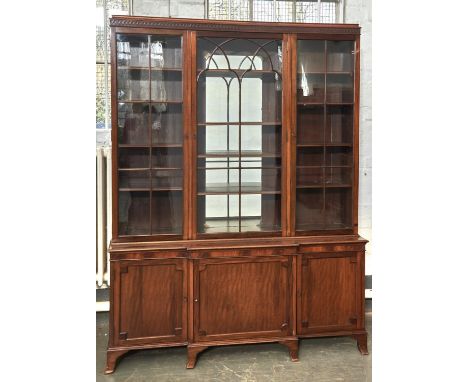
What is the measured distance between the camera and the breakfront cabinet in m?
2.36

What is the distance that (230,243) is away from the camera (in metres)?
2.43

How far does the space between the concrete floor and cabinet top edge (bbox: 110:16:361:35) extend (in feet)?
5.86

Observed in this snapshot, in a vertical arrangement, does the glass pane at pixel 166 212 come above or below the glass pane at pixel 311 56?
below

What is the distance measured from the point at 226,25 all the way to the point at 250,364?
182 centimetres

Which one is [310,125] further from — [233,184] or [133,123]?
[133,123]

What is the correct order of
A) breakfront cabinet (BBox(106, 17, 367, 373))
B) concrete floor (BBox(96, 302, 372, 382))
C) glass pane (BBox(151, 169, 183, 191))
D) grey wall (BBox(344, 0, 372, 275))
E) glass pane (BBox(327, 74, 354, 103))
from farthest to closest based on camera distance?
grey wall (BBox(344, 0, 372, 275)), glass pane (BBox(327, 74, 354, 103)), glass pane (BBox(151, 169, 183, 191)), breakfront cabinet (BBox(106, 17, 367, 373)), concrete floor (BBox(96, 302, 372, 382))

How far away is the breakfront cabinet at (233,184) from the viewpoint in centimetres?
236

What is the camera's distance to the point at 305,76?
8.37 feet

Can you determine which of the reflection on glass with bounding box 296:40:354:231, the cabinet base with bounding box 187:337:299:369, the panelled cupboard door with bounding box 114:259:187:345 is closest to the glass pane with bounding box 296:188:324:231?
the reflection on glass with bounding box 296:40:354:231

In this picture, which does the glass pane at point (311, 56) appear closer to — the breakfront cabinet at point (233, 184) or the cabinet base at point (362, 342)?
the breakfront cabinet at point (233, 184)

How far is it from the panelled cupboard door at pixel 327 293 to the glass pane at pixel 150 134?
2.53 feet

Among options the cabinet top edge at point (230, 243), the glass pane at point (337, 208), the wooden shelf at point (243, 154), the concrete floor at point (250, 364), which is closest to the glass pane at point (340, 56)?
the wooden shelf at point (243, 154)

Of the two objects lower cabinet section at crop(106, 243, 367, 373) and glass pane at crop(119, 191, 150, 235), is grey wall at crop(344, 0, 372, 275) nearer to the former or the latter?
lower cabinet section at crop(106, 243, 367, 373)
